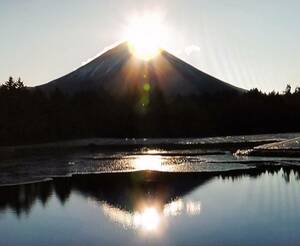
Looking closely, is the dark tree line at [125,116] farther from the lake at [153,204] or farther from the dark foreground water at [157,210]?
the dark foreground water at [157,210]

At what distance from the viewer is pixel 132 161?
7256 cm

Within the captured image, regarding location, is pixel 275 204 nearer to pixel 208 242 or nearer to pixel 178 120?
pixel 208 242

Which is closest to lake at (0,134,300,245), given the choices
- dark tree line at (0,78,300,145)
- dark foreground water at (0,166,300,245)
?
dark foreground water at (0,166,300,245)

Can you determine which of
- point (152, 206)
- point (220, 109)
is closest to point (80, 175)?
point (152, 206)

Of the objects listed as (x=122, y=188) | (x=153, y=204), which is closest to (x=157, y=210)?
(x=153, y=204)

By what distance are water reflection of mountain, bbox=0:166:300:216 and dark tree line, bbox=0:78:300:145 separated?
258 feet

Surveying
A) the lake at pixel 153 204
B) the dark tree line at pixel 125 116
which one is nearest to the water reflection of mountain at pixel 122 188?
the lake at pixel 153 204

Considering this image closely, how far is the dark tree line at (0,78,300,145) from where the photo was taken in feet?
451

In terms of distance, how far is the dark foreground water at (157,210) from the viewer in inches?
1037

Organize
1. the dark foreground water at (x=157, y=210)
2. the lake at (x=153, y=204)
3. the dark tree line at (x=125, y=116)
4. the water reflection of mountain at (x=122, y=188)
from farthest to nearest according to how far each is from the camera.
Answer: the dark tree line at (x=125, y=116) → the water reflection of mountain at (x=122, y=188) → the lake at (x=153, y=204) → the dark foreground water at (x=157, y=210)

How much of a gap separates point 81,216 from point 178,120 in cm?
14198

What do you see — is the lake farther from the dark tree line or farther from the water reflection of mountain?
the dark tree line

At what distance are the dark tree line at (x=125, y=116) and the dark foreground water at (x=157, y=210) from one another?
84.4m

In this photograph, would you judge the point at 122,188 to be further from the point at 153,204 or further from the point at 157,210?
the point at 157,210
